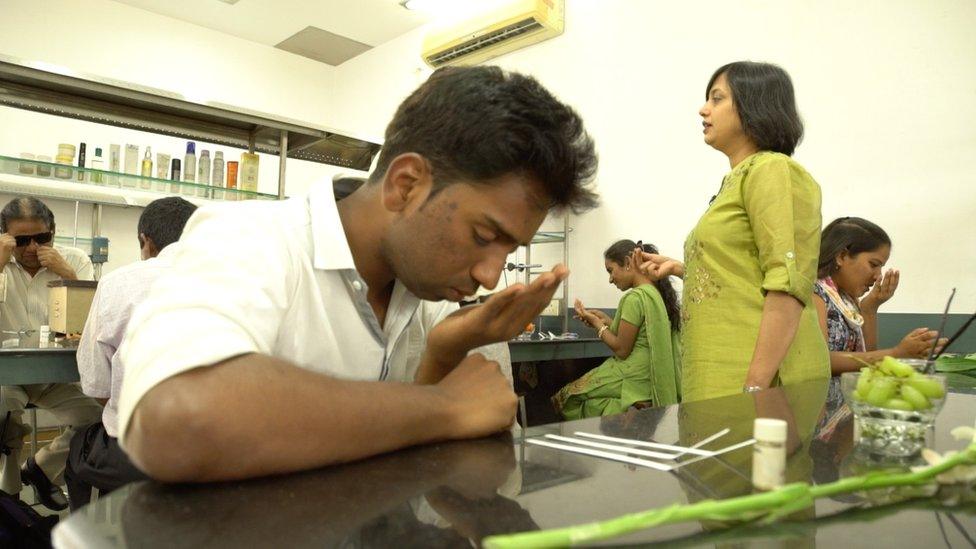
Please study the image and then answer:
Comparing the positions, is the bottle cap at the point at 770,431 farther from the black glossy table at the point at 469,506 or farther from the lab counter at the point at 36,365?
the lab counter at the point at 36,365

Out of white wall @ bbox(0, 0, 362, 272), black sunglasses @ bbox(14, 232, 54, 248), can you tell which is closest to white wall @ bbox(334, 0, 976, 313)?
black sunglasses @ bbox(14, 232, 54, 248)

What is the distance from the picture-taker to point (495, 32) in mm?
4426

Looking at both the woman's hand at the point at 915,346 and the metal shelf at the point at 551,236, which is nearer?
the woman's hand at the point at 915,346

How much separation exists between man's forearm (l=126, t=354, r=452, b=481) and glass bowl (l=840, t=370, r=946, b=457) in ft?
1.80

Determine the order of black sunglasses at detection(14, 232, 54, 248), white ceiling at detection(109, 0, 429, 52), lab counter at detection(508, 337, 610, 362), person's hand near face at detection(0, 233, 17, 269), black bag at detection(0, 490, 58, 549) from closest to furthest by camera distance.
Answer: black bag at detection(0, 490, 58, 549) → lab counter at detection(508, 337, 610, 362) → person's hand near face at detection(0, 233, 17, 269) → black sunglasses at detection(14, 232, 54, 248) → white ceiling at detection(109, 0, 429, 52)

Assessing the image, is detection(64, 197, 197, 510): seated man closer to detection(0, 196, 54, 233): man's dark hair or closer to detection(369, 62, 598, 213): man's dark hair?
detection(369, 62, 598, 213): man's dark hair

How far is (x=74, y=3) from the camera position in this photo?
187 inches

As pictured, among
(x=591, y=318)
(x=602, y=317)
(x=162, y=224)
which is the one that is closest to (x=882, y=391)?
(x=162, y=224)

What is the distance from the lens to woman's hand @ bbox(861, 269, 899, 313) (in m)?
2.79

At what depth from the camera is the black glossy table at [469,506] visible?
0.43 meters

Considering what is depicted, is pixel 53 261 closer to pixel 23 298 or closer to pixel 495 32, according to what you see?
pixel 23 298

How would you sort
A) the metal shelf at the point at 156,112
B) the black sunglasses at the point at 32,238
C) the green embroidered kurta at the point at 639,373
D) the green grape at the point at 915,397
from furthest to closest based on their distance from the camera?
the black sunglasses at the point at 32,238 < the green embroidered kurta at the point at 639,373 < the metal shelf at the point at 156,112 < the green grape at the point at 915,397

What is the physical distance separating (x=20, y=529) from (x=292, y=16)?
14.4 feet

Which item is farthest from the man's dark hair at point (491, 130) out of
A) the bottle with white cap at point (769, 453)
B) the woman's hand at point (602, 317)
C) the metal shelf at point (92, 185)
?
the woman's hand at point (602, 317)
